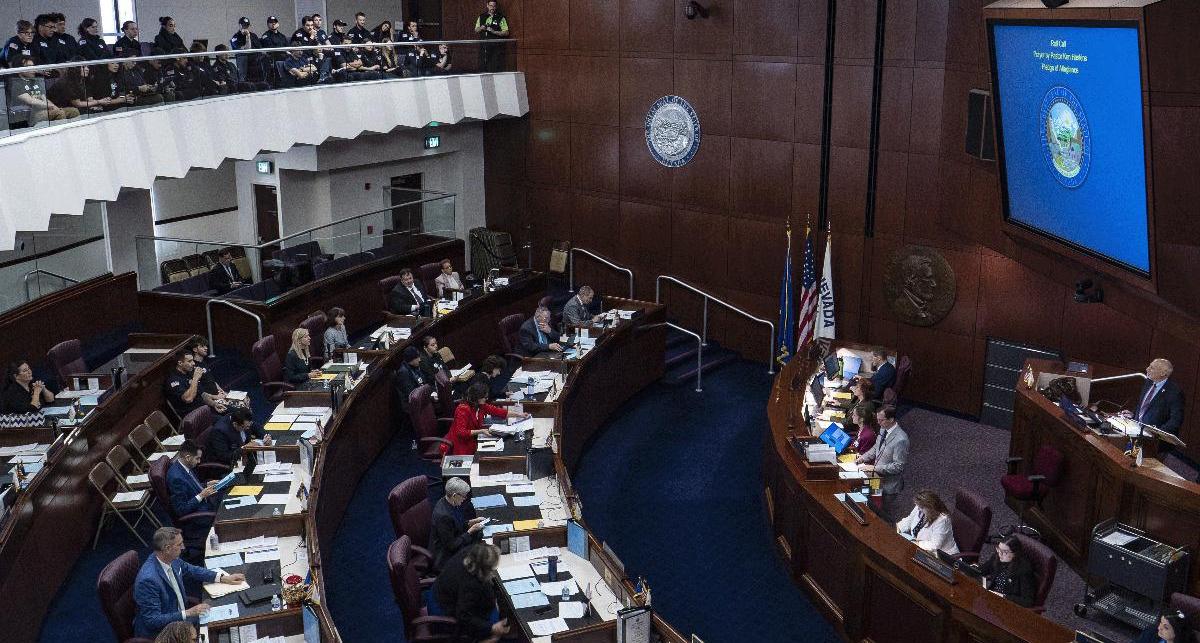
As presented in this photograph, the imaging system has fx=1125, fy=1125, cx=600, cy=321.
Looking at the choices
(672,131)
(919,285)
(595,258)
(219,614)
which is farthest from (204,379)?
(919,285)

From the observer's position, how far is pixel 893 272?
13219 mm

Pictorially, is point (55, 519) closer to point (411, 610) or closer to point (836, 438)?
point (411, 610)

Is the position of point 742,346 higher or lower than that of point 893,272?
lower

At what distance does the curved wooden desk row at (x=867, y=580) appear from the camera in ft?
21.5

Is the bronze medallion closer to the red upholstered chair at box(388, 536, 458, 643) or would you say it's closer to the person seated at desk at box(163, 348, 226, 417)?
the person seated at desk at box(163, 348, 226, 417)

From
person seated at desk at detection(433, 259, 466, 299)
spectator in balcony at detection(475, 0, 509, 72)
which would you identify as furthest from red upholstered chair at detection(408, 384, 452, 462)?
spectator in balcony at detection(475, 0, 509, 72)

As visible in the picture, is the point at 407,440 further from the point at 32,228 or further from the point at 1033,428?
the point at 1033,428

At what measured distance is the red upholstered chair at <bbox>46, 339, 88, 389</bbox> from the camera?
10.8m

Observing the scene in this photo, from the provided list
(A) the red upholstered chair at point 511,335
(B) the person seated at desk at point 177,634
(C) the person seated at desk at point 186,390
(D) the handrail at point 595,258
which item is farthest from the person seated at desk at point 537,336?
(B) the person seated at desk at point 177,634

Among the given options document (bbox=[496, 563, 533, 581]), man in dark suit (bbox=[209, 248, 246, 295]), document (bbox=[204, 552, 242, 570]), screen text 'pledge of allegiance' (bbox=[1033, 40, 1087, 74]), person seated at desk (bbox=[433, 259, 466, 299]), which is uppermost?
screen text 'pledge of allegiance' (bbox=[1033, 40, 1087, 74])

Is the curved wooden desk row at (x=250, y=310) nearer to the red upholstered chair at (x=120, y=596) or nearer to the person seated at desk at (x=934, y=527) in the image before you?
the red upholstered chair at (x=120, y=596)

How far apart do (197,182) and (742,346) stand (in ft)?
32.9

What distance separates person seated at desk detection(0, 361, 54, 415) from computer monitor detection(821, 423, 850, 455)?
680 centimetres

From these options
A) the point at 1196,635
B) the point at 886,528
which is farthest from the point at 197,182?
the point at 1196,635
